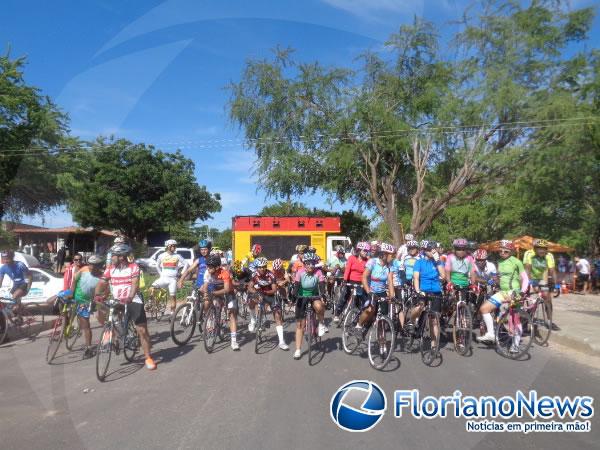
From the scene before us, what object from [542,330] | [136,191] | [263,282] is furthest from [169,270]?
[136,191]

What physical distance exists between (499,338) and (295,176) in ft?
57.6

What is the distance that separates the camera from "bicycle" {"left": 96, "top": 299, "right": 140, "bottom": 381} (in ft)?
22.2

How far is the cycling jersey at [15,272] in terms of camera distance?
9.83 meters

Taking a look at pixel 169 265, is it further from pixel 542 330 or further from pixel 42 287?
pixel 542 330

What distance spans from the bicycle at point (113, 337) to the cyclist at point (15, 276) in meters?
3.32

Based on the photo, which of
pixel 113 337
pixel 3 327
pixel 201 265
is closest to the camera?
pixel 113 337

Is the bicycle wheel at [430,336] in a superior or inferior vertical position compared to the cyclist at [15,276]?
inferior

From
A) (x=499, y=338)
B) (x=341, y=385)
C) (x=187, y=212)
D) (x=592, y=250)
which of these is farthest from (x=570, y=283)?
(x=187, y=212)

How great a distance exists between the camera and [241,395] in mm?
6090

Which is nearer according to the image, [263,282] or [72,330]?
[72,330]

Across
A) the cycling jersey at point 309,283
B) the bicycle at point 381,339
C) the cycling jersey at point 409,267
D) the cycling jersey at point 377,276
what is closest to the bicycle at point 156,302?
the cycling jersey at point 309,283

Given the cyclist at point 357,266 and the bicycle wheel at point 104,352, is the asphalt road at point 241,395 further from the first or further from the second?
the cyclist at point 357,266

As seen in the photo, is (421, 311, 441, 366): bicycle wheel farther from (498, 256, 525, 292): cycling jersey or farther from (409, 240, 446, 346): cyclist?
(498, 256, 525, 292): cycling jersey

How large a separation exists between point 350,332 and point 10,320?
6338mm
